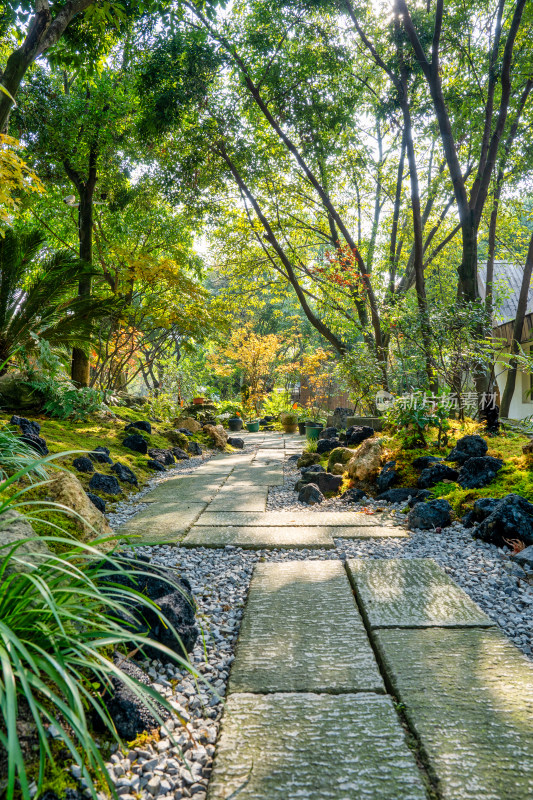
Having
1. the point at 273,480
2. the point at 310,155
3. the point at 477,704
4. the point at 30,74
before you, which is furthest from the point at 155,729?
the point at 30,74

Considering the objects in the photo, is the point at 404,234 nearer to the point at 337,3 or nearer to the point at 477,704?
the point at 337,3

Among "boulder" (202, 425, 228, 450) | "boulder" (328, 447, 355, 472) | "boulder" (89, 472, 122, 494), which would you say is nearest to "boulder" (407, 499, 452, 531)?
"boulder" (328, 447, 355, 472)

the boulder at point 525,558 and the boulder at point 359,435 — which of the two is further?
the boulder at point 359,435

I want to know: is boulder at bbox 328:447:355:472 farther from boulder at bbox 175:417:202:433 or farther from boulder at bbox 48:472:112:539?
boulder at bbox 175:417:202:433

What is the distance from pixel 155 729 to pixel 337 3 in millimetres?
7747

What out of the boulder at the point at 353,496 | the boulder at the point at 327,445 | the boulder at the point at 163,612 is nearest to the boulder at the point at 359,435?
the boulder at the point at 327,445

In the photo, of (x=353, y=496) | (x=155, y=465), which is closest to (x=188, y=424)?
(x=155, y=465)

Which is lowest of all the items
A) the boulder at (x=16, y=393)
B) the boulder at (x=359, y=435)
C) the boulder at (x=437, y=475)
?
the boulder at (x=437, y=475)

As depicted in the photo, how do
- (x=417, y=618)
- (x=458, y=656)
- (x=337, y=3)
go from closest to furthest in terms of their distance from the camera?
(x=458, y=656)
(x=417, y=618)
(x=337, y=3)

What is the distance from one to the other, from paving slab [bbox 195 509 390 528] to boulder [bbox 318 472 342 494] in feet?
2.39

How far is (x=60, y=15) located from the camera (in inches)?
134

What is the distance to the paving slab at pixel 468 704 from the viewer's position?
1001mm

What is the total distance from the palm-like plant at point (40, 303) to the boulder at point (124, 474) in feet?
5.51

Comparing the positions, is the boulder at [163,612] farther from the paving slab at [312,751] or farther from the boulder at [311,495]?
the boulder at [311,495]
